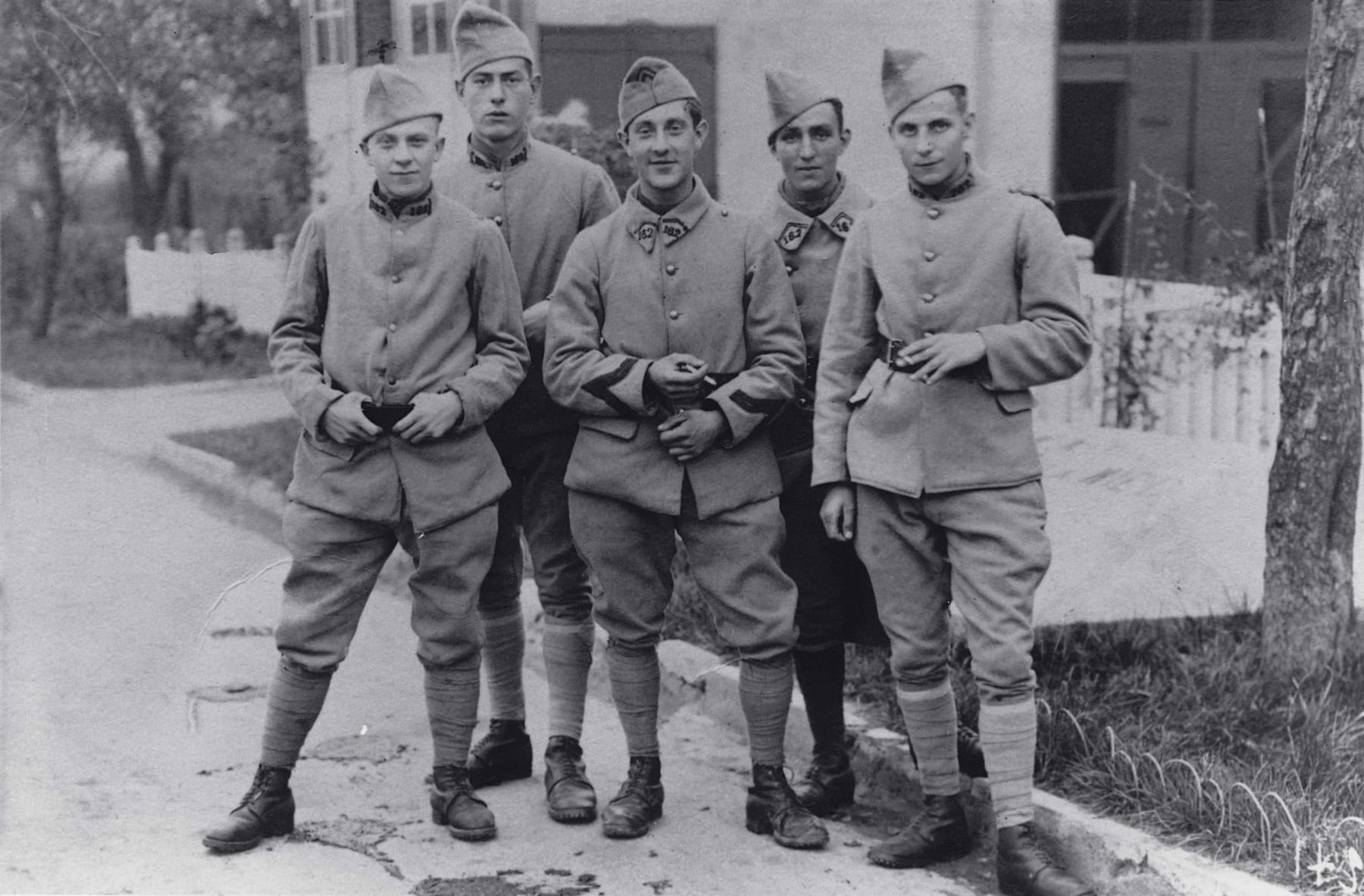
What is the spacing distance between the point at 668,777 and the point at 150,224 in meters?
4.59

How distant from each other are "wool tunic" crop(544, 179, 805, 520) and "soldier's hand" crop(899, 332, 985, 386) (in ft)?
1.43

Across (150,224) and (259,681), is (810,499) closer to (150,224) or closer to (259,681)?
(259,681)

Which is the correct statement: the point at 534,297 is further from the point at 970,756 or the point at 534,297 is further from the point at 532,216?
the point at 970,756

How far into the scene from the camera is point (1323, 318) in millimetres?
4496

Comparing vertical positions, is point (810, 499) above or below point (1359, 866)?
above

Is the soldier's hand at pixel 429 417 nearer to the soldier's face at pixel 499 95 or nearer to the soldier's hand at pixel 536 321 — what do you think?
the soldier's hand at pixel 536 321

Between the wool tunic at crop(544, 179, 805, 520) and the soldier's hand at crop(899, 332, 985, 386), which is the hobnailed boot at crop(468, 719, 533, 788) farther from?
the soldier's hand at crop(899, 332, 985, 386)

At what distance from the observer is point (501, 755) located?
4578mm

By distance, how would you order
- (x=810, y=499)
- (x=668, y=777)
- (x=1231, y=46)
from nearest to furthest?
(x=810, y=499), (x=668, y=777), (x=1231, y=46)

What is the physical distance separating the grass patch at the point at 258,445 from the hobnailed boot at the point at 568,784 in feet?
10.7

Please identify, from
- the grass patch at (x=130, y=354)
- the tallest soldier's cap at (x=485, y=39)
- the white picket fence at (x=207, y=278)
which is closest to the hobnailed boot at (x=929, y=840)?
the tallest soldier's cap at (x=485, y=39)

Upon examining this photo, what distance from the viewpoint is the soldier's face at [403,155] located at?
4.01 meters

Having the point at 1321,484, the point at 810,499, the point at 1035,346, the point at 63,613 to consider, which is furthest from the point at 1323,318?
the point at 63,613

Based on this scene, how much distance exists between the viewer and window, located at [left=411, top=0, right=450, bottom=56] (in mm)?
6505
